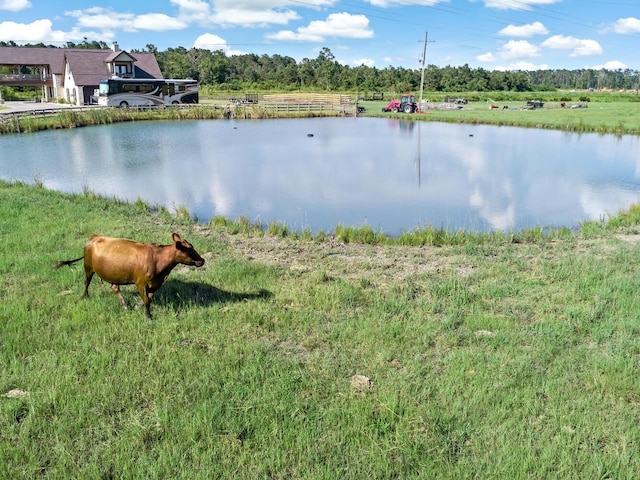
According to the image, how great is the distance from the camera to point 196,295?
21.2 ft

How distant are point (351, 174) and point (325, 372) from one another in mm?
15148

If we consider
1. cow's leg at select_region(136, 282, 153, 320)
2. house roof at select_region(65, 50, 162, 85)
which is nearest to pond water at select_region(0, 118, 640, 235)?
cow's leg at select_region(136, 282, 153, 320)

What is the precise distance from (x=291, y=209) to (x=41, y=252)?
6992 millimetres

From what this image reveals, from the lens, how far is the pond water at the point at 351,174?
1380 centimetres

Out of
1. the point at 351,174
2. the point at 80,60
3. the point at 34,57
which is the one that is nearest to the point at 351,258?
the point at 351,174

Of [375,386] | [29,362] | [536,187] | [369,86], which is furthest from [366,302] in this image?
[369,86]

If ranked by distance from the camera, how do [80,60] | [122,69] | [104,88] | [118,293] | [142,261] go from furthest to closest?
1. [80,60]
2. [122,69]
3. [104,88]
4. [118,293]
5. [142,261]

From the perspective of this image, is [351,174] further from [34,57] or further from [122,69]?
[34,57]

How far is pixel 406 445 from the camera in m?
3.68

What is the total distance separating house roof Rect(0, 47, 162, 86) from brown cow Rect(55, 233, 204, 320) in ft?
169

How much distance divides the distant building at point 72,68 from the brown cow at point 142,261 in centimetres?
5134

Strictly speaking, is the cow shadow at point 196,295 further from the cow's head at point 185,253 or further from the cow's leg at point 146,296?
the cow's head at point 185,253

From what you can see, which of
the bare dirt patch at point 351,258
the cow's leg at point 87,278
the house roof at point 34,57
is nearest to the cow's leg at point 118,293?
the cow's leg at point 87,278

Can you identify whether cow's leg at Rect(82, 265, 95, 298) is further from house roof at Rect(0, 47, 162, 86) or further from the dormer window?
the dormer window
